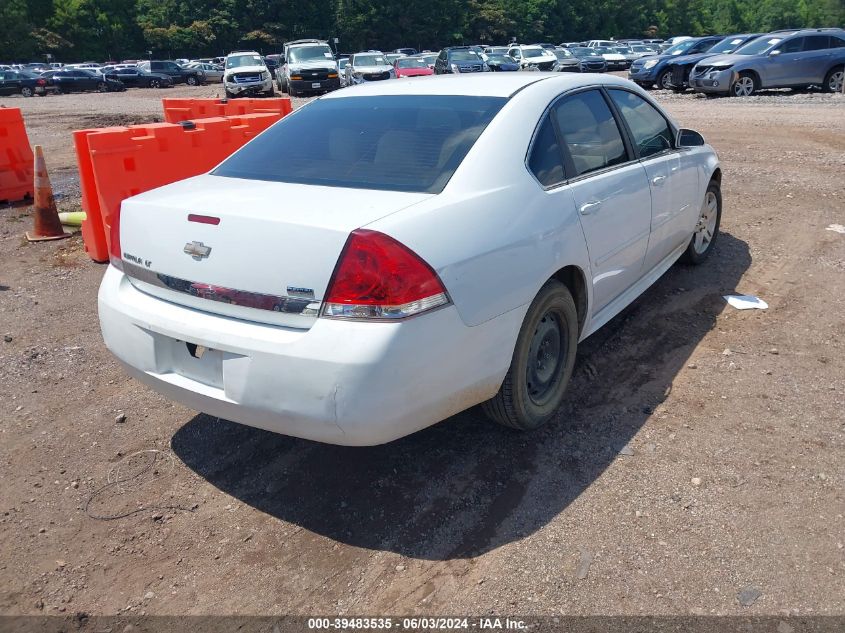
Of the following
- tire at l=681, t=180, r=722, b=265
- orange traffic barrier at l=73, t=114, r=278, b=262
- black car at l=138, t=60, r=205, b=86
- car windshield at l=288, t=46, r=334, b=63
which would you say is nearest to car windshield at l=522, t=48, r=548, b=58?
car windshield at l=288, t=46, r=334, b=63

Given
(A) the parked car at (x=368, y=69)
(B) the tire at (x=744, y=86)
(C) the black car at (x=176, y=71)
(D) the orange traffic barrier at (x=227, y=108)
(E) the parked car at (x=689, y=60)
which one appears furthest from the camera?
(C) the black car at (x=176, y=71)

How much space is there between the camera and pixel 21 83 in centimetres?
4050

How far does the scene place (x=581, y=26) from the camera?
78062mm

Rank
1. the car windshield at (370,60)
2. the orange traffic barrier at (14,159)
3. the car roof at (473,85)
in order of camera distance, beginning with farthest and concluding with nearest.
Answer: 1. the car windshield at (370,60)
2. the orange traffic barrier at (14,159)
3. the car roof at (473,85)

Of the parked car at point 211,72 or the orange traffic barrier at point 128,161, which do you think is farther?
the parked car at point 211,72

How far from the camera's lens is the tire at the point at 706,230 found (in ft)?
19.1

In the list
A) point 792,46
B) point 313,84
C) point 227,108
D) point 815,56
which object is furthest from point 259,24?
point 227,108

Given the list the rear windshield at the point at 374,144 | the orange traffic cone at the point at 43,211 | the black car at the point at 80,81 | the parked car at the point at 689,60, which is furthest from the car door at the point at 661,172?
the black car at the point at 80,81

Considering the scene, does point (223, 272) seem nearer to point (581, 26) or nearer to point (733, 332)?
point (733, 332)

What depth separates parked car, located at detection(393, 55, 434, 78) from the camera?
27.4 m

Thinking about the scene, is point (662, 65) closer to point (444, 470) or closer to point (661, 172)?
point (661, 172)

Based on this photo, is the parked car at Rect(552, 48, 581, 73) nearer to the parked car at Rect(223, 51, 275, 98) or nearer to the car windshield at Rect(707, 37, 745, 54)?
the car windshield at Rect(707, 37, 745, 54)

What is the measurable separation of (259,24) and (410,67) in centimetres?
4694

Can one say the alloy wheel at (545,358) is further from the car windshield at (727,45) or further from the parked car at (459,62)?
the parked car at (459,62)
